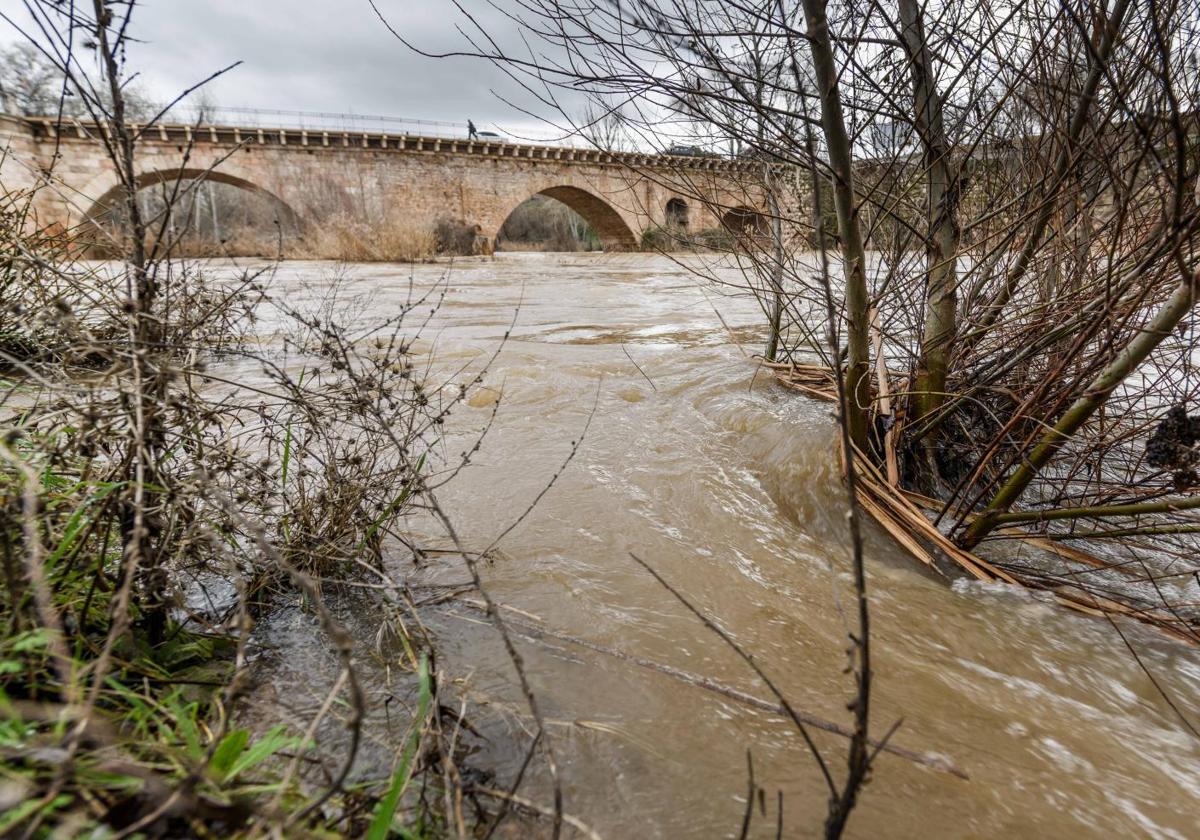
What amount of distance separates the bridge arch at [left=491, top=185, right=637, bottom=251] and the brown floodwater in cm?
2697

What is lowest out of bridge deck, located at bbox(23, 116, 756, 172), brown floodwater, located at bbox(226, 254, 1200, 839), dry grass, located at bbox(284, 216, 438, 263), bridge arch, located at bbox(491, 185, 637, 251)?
brown floodwater, located at bbox(226, 254, 1200, 839)

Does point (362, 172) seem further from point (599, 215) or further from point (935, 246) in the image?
point (935, 246)

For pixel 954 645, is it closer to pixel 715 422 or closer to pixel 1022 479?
pixel 1022 479

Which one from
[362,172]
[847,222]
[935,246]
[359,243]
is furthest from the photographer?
[362,172]

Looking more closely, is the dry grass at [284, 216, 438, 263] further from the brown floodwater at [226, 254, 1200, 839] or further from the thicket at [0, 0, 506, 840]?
the thicket at [0, 0, 506, 840]

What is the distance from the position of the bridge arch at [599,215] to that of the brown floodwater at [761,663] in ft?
88.5

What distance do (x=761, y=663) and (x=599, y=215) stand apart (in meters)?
32.0

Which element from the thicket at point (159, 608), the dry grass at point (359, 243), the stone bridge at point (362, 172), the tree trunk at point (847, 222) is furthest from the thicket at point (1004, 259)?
the stone bridge at point (362, 172)

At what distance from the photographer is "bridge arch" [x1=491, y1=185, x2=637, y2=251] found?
95.8ft

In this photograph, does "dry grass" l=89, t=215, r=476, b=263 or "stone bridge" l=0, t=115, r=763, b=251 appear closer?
"dry grass" l=89, t=215, r=476, b=263

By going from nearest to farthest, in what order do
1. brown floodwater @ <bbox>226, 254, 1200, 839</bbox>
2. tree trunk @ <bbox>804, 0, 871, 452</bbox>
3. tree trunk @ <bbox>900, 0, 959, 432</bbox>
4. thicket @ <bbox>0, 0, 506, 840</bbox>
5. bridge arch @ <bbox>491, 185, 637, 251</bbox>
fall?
thicket @ <bbox>0, 0, 506, 840</bbox> < brown floodwater @ <bbox>226, 254, 1200, 839</bbox> < tree trunk @ <bbox>804, 0, 871, 452</bbox> < tree trunk @ <bbox>900, 0, 959, 432</bbox> < bridge arch @ <bbox>491, 185, 637, 251</bbox>

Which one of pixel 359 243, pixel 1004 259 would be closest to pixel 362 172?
pixel 359 243

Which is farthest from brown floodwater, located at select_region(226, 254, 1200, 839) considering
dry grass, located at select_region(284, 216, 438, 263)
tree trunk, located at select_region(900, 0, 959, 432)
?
dry grass, located at select_region(284, 216, 438, 263)

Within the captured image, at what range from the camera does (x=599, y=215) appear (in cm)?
3186
